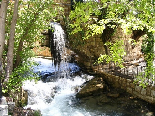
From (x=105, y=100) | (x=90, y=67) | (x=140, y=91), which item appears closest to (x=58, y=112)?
(x=105, y=100)

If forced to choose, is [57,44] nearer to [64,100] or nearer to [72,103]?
[64,100]

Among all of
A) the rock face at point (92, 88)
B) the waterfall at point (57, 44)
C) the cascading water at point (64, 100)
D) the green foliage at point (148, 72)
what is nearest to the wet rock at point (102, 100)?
the cascading water at point (64, 100)

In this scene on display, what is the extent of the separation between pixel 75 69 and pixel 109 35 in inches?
166

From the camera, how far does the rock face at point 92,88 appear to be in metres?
10.7

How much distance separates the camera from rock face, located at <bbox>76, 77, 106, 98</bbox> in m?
10.7

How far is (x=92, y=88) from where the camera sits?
35.9ft

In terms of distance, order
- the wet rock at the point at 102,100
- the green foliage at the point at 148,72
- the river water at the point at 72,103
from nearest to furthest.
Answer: the green foliage at the point at 148,72 → the river water at the point at 72,103 → the wet rock at the point at 102,100

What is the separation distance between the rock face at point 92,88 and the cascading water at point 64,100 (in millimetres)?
336

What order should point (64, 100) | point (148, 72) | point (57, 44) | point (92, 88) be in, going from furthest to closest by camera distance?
1. point (57, 44)
2. point (92, 88)
3. point (64, 100)
4. point (148, 72)

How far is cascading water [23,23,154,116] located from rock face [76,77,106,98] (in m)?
0.34

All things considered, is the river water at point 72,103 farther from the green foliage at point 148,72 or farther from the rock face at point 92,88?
the green foliage at point 148,72

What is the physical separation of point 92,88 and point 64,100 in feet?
6.20

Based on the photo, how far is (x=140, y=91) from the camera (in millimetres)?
10062

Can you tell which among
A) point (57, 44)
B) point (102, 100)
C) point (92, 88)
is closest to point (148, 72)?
point (102, 100)
